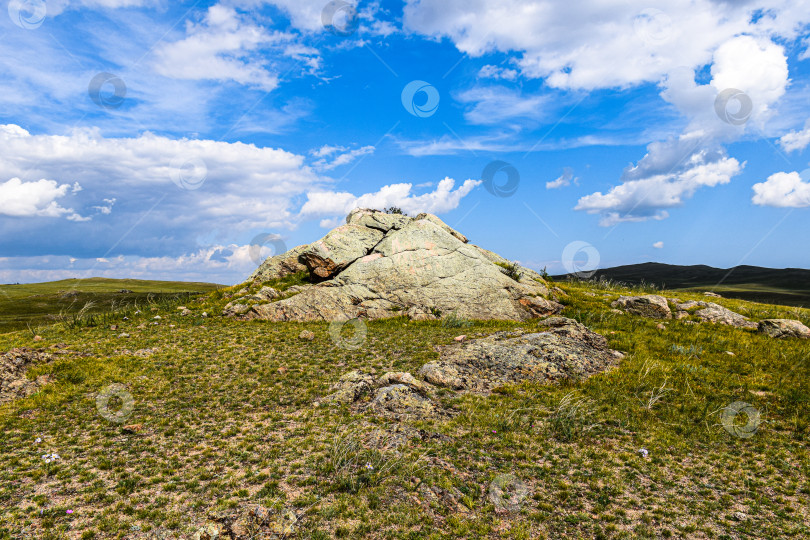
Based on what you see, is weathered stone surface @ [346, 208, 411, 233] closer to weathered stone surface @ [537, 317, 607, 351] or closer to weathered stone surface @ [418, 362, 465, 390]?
weathered stone surface @ [537, 317, 607, 351]

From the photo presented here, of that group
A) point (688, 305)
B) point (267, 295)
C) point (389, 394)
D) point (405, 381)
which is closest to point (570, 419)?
point (405, 381)

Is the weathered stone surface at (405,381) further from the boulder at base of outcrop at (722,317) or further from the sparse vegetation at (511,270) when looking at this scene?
the boulder at base of outcrop at (722,317)

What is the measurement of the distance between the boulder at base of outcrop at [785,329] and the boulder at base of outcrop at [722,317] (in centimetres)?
164

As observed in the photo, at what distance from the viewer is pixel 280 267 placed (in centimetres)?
3897

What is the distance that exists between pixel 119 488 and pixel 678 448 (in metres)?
16.7

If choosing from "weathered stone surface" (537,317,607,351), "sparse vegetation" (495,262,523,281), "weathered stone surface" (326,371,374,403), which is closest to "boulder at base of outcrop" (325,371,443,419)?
"weathered stone surface" (326,371,374,403)

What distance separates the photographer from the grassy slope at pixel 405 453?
9039mm

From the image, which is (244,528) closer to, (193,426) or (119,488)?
(119,488)

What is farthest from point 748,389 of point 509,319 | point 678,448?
point 509,319

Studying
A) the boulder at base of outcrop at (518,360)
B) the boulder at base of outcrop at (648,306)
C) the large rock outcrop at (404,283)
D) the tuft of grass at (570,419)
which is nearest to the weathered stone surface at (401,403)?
the boulder at base of outcrop at (518,360)

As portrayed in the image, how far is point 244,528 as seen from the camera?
8.43m

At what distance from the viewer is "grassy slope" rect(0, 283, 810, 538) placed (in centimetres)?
904

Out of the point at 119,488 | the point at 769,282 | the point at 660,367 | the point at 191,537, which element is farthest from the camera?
the point at 769,282

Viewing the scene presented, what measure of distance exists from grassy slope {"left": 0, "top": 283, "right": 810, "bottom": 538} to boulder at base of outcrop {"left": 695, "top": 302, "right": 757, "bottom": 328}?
596cm
